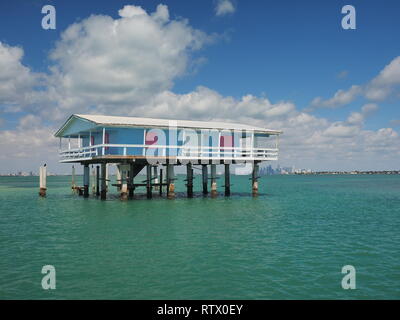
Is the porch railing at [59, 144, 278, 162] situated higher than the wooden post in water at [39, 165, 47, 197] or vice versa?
the porch railing at [59, 144, 278, 162]

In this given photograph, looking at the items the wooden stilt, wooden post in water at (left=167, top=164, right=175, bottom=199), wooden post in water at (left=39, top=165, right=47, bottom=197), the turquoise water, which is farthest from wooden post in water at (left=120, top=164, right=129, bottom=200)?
wooden post in water at (left=39, top=165, right=47, bottom=197)

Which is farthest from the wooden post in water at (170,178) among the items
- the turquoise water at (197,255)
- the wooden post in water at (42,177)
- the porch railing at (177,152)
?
the wooden post in water at (42,177)

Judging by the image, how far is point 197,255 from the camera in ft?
44.1

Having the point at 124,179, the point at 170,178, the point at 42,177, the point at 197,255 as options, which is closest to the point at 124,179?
the point at 124,179

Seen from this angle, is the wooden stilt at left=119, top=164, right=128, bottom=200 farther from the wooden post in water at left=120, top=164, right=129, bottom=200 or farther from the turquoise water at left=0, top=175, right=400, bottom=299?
the turquoise water at left=0, top=175, right=400, bottom=299

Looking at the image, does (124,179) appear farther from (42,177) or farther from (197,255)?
(197,255)

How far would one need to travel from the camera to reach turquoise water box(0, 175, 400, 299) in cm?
1013

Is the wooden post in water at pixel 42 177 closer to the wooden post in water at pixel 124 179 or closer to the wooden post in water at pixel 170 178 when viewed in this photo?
the wooden post in water at pixel 124 179

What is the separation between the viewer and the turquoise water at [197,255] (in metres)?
10.1

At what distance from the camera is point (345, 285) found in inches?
417

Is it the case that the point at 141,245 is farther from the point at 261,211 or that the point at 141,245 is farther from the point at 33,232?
the point at 261,211
